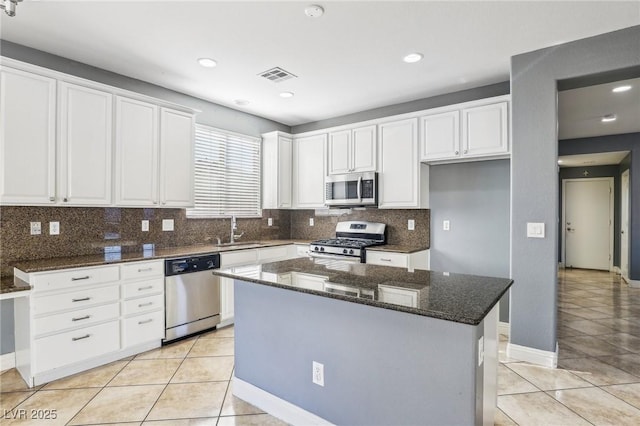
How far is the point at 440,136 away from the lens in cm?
371

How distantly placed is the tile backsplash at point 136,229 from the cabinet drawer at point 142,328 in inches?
32.0

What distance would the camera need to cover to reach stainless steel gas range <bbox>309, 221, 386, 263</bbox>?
3.95 meters

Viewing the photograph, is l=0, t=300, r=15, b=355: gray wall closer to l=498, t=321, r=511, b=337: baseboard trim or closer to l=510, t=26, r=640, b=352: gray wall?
l=510, t=26, r=640, b=352: gray wall

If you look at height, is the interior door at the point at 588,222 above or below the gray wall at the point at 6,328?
above

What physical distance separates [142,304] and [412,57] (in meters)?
3.31

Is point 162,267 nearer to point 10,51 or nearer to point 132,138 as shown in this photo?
point 132,138

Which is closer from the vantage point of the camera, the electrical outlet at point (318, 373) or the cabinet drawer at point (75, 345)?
the electrical outlet at point (318, 373)

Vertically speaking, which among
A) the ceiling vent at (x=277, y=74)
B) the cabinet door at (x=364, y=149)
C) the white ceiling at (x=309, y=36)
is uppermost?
the ceiling vent at (x=277, y=74)

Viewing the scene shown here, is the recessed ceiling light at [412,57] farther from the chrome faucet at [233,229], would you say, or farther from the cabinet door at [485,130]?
the chrome faucet at [233,229]

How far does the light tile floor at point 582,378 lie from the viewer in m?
2.15

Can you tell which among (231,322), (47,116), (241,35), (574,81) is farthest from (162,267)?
(574,81)

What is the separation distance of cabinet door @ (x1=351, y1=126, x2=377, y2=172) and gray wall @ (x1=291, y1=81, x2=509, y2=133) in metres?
0.42

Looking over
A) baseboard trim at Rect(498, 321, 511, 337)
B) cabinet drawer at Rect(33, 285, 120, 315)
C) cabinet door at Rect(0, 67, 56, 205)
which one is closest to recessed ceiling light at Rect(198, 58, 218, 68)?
cabinet door at Rect(0, 67, 56, 205)

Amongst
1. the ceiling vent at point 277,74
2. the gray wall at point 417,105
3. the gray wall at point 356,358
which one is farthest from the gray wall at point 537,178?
the ceiling vent at point 277,74
